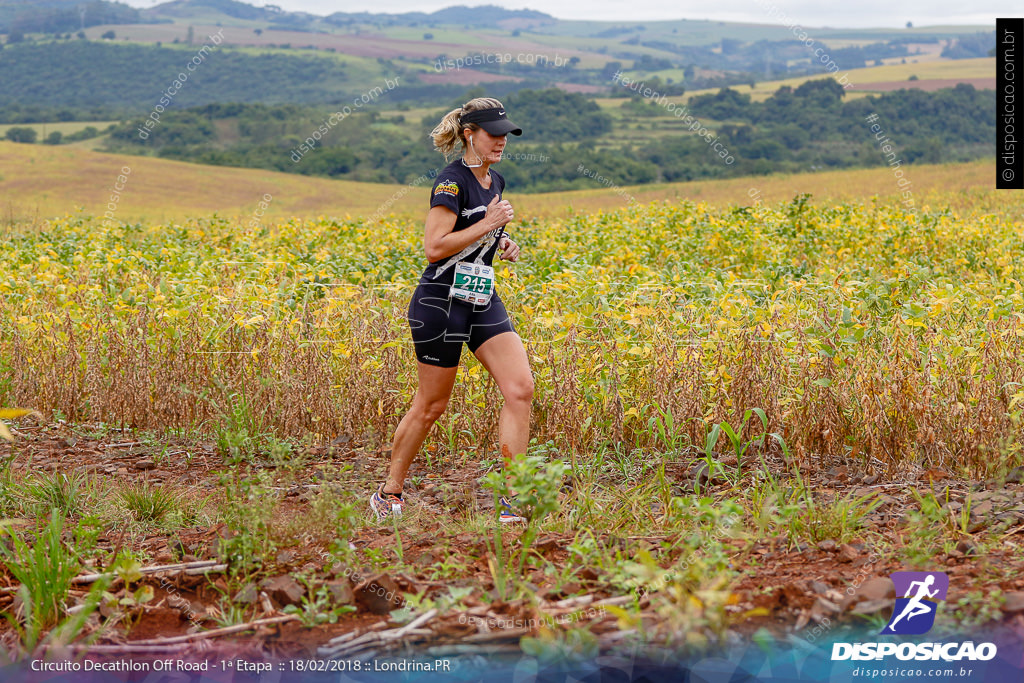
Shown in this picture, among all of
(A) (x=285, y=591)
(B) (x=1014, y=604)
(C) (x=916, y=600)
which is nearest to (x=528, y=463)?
(A) (x=285, y=591)

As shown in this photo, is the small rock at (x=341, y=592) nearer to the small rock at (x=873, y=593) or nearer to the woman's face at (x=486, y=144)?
the small rock at (x=873, y=593)

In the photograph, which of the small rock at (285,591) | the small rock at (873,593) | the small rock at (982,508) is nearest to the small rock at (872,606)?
the small rock at (873,593)

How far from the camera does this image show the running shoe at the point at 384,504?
3.89 meters

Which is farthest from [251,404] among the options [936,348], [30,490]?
[936,348]

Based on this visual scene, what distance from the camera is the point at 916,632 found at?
2.55m

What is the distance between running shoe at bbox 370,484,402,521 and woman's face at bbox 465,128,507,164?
61.0 inches

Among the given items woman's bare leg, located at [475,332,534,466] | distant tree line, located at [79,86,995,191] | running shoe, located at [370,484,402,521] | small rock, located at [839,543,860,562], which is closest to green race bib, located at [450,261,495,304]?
woman's bare leg, located at [475,332,534,466]

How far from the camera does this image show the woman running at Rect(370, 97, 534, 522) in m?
3.84

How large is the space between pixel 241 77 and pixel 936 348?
121 m

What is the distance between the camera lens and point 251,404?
17.8 feet

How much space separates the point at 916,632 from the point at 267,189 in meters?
43.4

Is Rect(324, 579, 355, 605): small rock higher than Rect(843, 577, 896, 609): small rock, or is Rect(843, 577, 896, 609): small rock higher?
Rect(843, 577, 896, 609): small rock

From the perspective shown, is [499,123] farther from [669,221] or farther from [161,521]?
[669,221]

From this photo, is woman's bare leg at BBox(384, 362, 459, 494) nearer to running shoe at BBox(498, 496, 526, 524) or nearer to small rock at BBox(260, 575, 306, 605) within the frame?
running shoe at BBox(498, 496, 526, 524)
